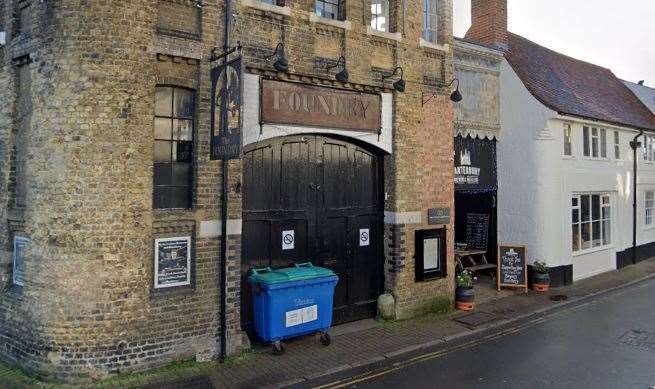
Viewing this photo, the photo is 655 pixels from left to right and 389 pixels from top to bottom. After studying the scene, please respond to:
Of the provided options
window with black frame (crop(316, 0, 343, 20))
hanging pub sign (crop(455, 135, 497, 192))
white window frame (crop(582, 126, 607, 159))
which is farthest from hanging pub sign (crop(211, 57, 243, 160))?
white window frame (crop(582, 126, 607, 159))

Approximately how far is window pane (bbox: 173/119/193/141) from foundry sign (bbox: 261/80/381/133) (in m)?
1.26

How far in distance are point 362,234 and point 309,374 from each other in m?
3.63

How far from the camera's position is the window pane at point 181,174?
8.22 meters

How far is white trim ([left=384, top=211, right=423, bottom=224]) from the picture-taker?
35.3 ft

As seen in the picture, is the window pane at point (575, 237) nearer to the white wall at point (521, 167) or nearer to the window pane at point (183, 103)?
the white wall at point (521, 167)

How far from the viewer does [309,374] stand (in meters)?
7.83

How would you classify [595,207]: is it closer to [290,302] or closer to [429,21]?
[429,21]

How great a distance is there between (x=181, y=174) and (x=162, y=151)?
0.47m

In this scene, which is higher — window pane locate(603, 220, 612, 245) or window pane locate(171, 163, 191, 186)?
window pane locate(171, 163, 191, 186)

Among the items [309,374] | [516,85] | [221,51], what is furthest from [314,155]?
[516,85]

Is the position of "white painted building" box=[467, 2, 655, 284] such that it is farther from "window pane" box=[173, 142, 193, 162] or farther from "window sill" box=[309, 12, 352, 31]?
"window pane" box=[173, 142, 193, 162]

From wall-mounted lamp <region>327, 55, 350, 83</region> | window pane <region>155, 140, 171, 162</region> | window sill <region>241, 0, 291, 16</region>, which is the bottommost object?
window pane <region>155, 140, 171, 162</region>

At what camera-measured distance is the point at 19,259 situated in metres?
8.06

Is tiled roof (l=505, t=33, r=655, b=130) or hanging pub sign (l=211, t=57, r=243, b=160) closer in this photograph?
hanging pub sign (l=211, t=57, r=243, b=160)
